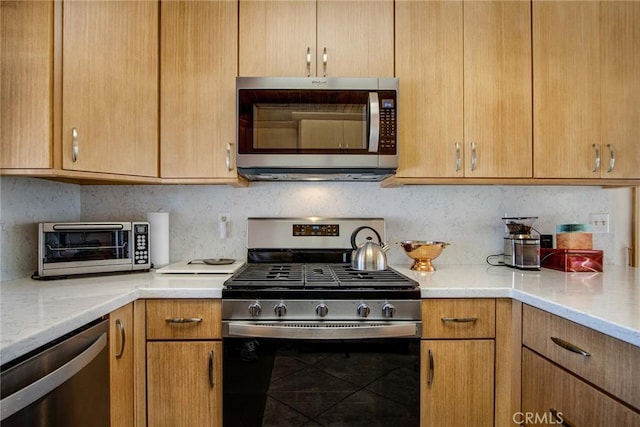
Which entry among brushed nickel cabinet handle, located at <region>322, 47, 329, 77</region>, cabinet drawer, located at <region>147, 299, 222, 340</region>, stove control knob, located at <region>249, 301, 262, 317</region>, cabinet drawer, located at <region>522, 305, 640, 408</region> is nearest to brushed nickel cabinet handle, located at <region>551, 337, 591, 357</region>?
cabinet drawer, located at <region>522, 305, 640, 408</region>

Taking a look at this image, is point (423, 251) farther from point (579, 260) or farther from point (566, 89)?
point (566, 89)

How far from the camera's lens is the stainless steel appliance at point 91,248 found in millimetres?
1520

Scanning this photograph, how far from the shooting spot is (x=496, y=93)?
171 cm

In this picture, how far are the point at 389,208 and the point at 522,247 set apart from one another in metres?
0.71

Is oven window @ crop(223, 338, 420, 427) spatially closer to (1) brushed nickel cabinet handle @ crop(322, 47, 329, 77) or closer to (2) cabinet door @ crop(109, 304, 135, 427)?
(2) cabinet door @ crop(109, 304, 135, 427)

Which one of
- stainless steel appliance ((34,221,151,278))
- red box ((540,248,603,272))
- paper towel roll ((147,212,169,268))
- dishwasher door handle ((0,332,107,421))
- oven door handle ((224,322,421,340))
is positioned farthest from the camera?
paper towel roll ((147,212,169,268))

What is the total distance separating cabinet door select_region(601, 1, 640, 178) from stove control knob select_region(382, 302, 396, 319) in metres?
1.29

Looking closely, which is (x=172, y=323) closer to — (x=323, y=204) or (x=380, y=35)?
(x=323, y=204)

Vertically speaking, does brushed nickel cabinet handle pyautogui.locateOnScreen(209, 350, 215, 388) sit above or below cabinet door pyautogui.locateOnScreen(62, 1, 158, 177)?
below

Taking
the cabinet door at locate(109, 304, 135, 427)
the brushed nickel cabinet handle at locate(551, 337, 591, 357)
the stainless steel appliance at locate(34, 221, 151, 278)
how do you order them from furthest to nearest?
the stainless steel appliance at locate(34, 221, 151, 278) < the cabinet door at locate(109, 304, 135, 427) < the brushed nickel cabinet handle at locate(551, 337, 591, 357)

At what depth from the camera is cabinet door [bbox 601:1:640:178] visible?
171 centimetres

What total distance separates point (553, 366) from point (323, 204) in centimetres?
128

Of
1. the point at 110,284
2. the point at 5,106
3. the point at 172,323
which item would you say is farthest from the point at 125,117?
the point at 172,323

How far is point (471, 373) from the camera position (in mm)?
1394
